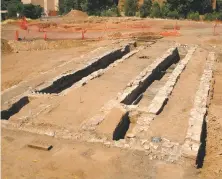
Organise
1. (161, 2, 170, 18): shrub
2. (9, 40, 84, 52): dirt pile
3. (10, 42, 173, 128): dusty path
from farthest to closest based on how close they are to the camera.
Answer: (161, 2, 170, 18): shrub, (9, 40, 84, 52): dirt pile, (10, 42, 173, 128): dusty path

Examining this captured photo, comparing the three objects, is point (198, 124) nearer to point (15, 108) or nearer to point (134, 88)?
point (134, 88)

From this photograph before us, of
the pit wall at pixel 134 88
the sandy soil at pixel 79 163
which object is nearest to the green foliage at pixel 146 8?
the pit wall at pixel 134 88

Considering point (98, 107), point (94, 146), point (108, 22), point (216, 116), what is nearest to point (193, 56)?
point (216, 116)

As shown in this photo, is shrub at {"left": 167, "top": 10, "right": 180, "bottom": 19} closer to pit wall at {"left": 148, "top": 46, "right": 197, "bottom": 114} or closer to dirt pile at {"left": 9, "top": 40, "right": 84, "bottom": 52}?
dirt pile at {"left": 9, "top": 40, "right": 84, "bottom": 52}

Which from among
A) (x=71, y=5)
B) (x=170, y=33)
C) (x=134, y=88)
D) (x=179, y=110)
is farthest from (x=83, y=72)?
(x=71, y=5)

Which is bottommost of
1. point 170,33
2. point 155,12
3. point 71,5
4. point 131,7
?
point 170,33

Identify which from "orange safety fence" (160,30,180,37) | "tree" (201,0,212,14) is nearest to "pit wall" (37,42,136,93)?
"orange safety fence" (160,30,180,37)

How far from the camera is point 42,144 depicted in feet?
27.6

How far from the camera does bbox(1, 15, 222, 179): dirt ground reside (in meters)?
7.48

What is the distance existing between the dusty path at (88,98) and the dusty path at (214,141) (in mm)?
3492

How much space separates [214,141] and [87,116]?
379 cm

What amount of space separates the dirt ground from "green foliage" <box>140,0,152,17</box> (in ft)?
52.5

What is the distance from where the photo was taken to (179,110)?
11.0m

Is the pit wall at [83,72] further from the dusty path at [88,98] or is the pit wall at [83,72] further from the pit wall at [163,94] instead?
the pit wall at [163,94]
